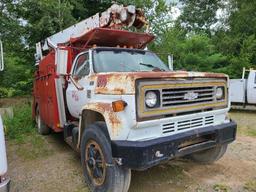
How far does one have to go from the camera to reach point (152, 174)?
198 inches

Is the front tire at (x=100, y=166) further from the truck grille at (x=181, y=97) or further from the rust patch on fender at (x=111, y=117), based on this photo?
the truck grille at (x=181, y=97)

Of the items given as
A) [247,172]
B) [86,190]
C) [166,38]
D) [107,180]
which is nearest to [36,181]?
[86,190]

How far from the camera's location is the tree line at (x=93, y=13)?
42.8ft

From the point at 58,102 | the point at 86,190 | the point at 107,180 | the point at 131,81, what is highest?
the point at 131,81

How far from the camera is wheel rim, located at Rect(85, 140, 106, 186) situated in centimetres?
409

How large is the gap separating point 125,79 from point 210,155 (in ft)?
8.06

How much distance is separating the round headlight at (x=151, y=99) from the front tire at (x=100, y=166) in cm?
75

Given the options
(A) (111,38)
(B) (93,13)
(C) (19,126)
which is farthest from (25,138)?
(B) (93,13)

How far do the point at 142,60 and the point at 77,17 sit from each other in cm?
1096

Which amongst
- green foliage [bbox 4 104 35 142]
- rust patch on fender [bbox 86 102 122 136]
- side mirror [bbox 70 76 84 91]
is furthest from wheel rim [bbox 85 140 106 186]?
green foliage [bbox 4 104 35 142]

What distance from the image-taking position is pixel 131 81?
11.8 feet

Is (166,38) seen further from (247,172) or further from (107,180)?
(107,180)

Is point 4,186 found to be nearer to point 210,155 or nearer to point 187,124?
point 187,124

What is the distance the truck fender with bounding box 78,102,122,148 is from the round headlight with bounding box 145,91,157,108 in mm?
422
